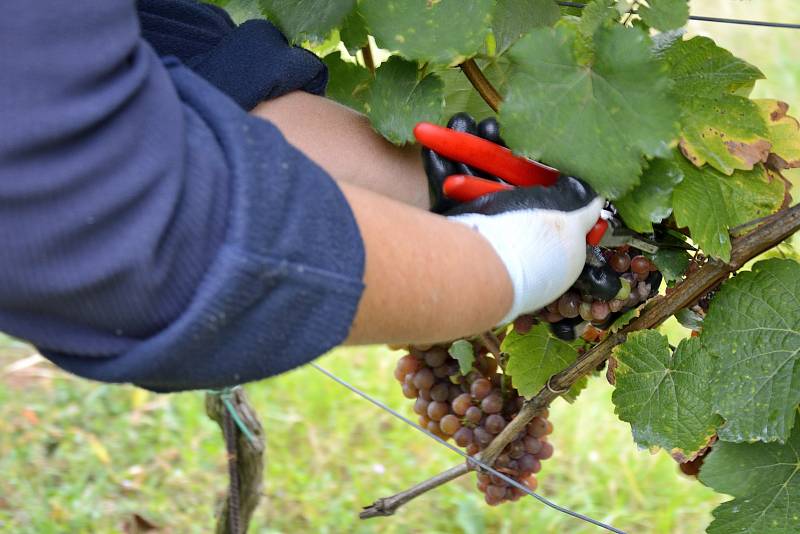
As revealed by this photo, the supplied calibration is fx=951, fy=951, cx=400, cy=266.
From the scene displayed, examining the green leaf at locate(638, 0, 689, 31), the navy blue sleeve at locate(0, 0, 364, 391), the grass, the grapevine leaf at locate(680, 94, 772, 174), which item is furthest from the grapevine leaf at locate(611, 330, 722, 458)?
the grass

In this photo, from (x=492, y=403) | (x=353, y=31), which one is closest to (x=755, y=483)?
(x=492, y=403)

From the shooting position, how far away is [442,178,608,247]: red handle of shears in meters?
0.96

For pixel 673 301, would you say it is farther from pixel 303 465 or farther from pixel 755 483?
pixel 303 465

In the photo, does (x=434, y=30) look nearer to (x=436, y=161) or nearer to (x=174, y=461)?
(x=436, y=161)

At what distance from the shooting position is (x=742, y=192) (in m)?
0.99

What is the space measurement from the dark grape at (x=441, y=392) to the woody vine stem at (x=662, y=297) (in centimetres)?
16

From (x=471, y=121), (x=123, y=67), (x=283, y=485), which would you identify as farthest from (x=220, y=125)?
(x=283, y=485)

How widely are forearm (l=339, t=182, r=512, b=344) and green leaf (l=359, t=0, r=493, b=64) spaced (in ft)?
0.71

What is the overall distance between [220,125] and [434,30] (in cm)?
34

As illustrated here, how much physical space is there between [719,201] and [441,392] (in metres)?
0.55

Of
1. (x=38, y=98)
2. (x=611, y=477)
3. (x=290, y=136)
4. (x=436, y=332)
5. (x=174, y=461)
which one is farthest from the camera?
(x=174, y=461)

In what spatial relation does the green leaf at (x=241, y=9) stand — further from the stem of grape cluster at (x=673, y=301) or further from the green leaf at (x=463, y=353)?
the stem of grape cluster at (x=673, y=301)

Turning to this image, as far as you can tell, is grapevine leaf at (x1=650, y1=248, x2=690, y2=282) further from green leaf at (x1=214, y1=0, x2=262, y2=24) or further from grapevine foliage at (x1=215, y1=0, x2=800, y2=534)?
green leaf at (x1=214, y1=0, x2=262, y2=24)

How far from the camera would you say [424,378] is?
4.56ft
